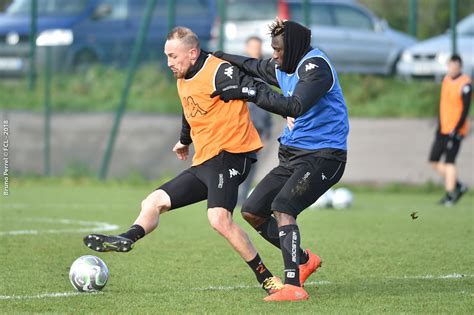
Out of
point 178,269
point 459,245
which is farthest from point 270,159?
point 178,269

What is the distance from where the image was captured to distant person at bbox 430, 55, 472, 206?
16109 millimetres

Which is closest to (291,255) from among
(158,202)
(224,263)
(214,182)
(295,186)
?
(295,186)

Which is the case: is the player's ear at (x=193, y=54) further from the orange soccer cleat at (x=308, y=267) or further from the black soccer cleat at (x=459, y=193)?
the black soccer cleat at (x=459, y=193)

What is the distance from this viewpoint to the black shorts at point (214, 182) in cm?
770

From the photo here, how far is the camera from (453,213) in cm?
1469

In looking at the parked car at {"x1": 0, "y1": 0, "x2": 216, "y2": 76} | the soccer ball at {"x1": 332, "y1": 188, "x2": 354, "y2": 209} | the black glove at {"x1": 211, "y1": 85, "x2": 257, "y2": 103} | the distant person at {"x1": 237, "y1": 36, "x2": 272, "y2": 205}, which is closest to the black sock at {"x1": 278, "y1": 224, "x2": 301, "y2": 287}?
the black glove at {"x1": 211, "y1": 85, "x2": 257, "y2": 103}

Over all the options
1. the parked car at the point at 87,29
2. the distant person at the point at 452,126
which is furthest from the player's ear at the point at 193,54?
the parked car at the point at 87,29

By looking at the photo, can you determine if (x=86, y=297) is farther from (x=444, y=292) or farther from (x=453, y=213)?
(x=453, y=213)

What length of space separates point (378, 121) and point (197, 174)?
1187cm

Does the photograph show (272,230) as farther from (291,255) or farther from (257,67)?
(257,67)

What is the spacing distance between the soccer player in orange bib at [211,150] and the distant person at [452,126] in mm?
8774

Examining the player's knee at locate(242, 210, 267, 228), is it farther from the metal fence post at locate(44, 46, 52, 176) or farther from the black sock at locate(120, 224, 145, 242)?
the metal fence post at locate(44, 46, 52, 176)

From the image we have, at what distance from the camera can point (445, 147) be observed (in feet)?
53.8

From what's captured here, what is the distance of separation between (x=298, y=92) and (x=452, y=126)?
9.60 meters
